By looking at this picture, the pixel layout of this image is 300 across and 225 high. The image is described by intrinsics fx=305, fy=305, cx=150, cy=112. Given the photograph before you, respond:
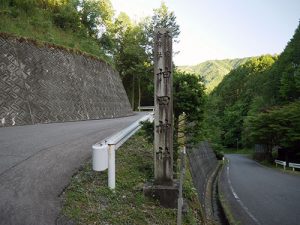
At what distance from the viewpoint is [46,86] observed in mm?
15562

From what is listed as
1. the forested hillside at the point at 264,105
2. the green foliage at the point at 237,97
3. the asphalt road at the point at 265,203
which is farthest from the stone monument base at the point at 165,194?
the green foliage at the point at 237,97

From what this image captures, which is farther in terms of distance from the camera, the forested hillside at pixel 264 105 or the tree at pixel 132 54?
the tree at pixel 132 54

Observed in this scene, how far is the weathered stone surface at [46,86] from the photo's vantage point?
528 inches

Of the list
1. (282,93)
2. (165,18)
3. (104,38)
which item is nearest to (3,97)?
(104,38)

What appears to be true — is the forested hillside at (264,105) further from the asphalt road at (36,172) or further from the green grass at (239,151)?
the asphalt road at (36,172)

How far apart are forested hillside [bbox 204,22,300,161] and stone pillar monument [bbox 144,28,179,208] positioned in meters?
3.40

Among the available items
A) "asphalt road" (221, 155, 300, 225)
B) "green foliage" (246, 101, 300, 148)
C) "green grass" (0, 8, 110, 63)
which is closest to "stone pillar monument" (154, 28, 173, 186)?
"asphalt road" (221, 155, 300, 225)

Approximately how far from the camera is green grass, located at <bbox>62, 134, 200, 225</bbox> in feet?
15.1

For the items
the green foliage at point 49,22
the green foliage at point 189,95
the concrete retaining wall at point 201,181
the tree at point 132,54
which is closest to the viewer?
the green foliage at point 189,95

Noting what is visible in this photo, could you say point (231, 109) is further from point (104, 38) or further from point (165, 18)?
point (104, 38)

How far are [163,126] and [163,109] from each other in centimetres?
32

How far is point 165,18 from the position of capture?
3759cm

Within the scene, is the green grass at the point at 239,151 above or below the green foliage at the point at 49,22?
below

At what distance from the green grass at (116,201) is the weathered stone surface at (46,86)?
26.2ft
